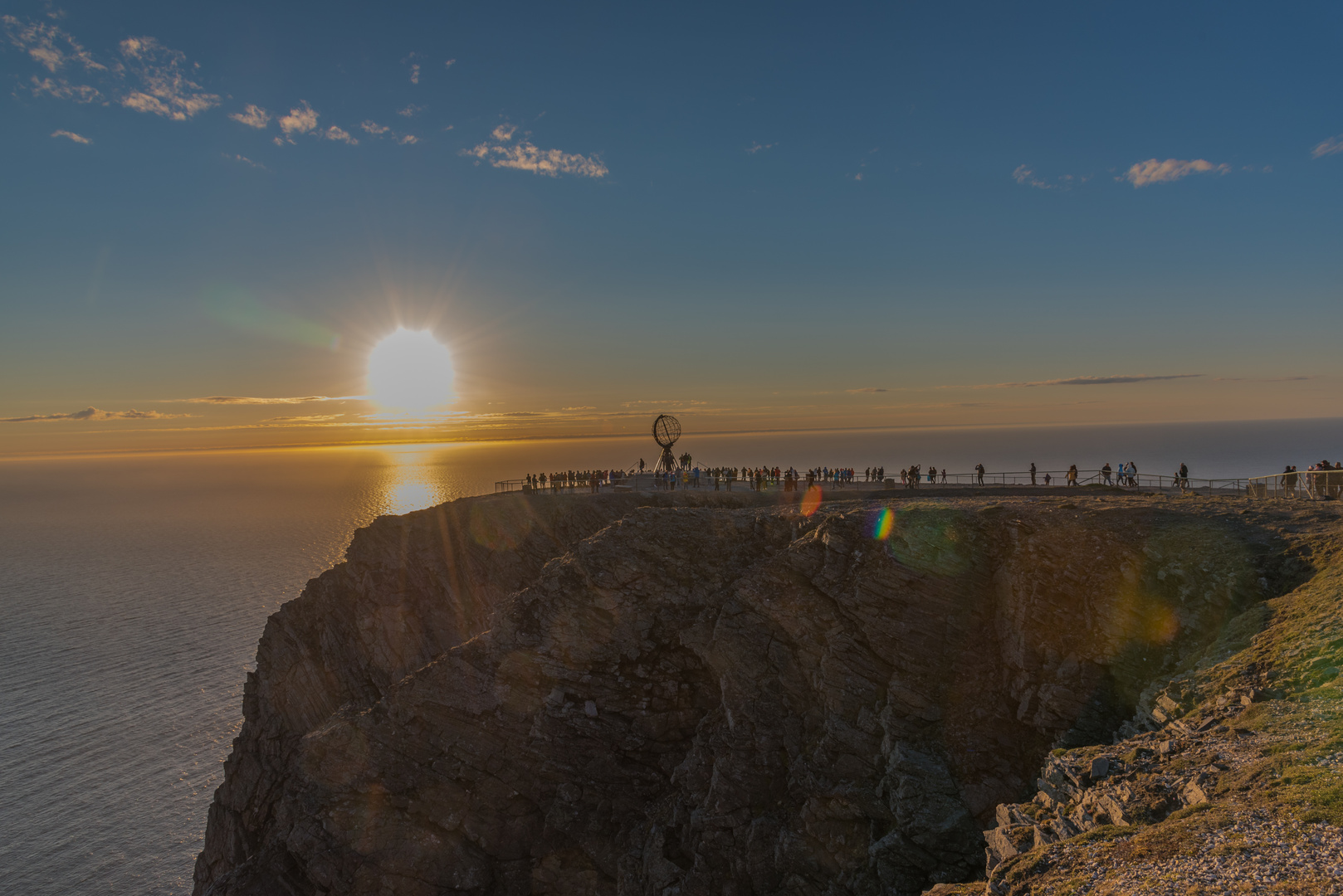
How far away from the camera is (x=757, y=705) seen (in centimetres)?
2503

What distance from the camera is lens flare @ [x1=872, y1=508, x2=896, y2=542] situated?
1084 inches

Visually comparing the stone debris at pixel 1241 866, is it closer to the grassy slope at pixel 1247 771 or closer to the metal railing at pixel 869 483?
the grassy slope at pixel 1247 771

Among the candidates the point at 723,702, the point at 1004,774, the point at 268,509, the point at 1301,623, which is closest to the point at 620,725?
the point at 723,702

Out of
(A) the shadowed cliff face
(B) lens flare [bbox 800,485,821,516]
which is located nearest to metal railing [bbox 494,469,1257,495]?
(B) lens flare [bbox 800,485,821,516]

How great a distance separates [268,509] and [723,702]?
181 meters

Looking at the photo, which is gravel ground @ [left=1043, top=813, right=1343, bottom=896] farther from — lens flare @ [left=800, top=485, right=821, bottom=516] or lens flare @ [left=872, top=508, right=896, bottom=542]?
lens flare @ [left=800, top=485, right=821, bottom=516]

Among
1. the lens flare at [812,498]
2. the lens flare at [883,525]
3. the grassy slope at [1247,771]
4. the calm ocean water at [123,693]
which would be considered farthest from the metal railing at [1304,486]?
the calm ocean water at [123,693]

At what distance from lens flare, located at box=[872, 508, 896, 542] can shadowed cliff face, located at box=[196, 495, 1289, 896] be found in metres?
0.20

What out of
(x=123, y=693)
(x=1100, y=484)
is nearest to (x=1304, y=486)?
(x=1100, y=484)

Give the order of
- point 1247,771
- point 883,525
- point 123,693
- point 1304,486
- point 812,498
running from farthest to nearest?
point 123,693, point 812,498, point 1304,486, point 883,525, point 1247,771

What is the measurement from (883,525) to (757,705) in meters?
9.48

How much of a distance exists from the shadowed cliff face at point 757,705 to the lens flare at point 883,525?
0.66 feet

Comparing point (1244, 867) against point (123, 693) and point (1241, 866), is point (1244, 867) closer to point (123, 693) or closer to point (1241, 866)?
point (1241, 866)

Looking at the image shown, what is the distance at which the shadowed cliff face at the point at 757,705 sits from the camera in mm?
20797
